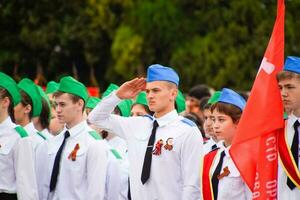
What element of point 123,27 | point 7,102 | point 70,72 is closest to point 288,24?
point 123,27

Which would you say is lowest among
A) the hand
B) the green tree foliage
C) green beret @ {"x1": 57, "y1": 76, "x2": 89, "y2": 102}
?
the hand

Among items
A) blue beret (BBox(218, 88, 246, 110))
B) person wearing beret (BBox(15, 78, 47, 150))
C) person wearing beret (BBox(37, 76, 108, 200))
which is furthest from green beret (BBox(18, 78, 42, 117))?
blue beret (BBox(218, 88, 246, 110))

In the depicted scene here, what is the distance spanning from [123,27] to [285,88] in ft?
94.8

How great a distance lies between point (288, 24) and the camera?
3531 centimetres

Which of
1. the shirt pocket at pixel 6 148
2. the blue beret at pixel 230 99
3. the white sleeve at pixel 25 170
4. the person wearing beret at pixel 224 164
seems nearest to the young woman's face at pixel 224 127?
the person wearing beret at pixel 224 164

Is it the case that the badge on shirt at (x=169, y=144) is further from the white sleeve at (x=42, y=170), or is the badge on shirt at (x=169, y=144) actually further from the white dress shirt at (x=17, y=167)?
the white sleeve at (x=42, y=170)

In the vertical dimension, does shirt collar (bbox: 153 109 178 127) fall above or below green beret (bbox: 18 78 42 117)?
below

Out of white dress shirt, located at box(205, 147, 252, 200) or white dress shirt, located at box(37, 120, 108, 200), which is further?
white dress shirt, located at box(37, 120, 108, 200)

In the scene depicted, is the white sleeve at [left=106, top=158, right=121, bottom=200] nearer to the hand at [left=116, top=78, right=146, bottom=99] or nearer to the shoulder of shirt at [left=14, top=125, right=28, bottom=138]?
the shoulder of shirt at [left=14, top=125, right=28, bottom=138]

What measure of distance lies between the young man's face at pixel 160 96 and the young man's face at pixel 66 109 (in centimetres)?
110

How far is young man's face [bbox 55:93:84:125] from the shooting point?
10430 mm

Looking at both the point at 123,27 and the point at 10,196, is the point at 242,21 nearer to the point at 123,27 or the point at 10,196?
the point at 123,27

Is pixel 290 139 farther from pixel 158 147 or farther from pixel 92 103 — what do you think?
pixel 92 103

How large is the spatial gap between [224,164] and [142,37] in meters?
28.3
